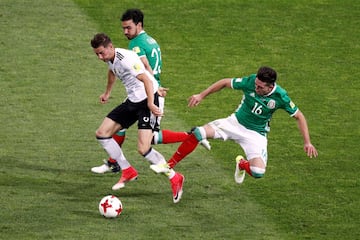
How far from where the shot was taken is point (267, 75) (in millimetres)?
14227

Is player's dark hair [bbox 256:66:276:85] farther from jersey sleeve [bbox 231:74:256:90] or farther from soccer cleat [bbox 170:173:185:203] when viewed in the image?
soccer cleat [bbox 170:173:185:203]

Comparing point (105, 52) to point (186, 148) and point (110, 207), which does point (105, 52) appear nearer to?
point (186, 148)

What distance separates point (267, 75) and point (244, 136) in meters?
1.26

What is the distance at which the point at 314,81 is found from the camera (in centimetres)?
1998

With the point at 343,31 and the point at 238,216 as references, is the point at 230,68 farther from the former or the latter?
the point at 238,216

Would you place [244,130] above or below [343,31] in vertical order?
above

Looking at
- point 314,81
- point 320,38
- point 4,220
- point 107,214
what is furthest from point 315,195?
point 320,38

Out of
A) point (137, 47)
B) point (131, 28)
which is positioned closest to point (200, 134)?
point (137, 47)

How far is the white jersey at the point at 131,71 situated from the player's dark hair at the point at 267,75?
5.16 ft

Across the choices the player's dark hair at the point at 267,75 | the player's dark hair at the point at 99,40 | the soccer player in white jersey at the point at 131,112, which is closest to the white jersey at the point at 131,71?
the soccer player in white jersey at the point at 131,112

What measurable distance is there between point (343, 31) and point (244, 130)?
7.76 meters

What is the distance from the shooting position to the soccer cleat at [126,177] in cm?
1504

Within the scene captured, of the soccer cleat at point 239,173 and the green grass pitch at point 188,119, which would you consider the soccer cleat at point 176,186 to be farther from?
the soccer cleat at point 239,173

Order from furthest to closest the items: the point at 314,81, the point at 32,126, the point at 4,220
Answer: the point at 314,81 → the point at 32,126 → the point at 4,220
